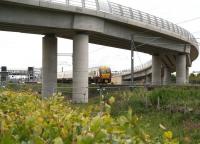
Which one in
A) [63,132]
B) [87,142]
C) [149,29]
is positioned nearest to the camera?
[87,142]

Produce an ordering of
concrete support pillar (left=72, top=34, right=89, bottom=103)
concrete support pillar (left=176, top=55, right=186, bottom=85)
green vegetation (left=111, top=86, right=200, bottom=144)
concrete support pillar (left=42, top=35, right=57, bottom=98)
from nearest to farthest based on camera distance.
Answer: green vegetation (left=111, top=86, right=200, bottom=144)
concrete support pillar (left=72, top=34, right=89, bottom=103)
concrete support pillar (left=42, top=35, right=57, bottom=98)
concrete support pillar (left=176, top=55, right=186, bottom=85)

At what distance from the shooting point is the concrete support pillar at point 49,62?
47.5 m

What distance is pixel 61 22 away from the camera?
138 feet

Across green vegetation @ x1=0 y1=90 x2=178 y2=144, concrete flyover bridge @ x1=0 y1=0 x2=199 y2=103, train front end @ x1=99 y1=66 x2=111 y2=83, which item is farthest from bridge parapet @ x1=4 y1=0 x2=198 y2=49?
green vegetation @ x1=0 y1=90 x2=178 y2=144

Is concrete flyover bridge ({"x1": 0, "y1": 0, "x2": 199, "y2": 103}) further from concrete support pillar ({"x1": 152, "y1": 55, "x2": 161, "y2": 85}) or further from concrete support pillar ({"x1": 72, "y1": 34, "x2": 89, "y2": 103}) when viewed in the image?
concrete support pillar ({"x1": 152, "y1": 55, "x2": 161, "y2": 85})

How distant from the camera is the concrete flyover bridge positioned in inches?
1558

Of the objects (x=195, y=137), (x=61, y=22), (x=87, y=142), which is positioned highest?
(x=61, y=22)

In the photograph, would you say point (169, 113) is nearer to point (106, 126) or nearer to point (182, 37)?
point (106, 126)

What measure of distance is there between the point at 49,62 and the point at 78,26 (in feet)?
22.3

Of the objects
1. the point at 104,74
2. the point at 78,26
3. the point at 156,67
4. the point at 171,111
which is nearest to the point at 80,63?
the point at 78,26

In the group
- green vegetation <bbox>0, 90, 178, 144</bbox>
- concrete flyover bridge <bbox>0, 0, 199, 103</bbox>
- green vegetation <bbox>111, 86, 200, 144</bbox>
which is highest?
concrete flyover bridge <bbox>0, 0, 199, 103</bbox>

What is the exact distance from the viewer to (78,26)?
4238cm

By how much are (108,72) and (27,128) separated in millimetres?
67284

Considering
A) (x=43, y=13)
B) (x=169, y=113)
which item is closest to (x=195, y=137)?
(x=169, y=113)
